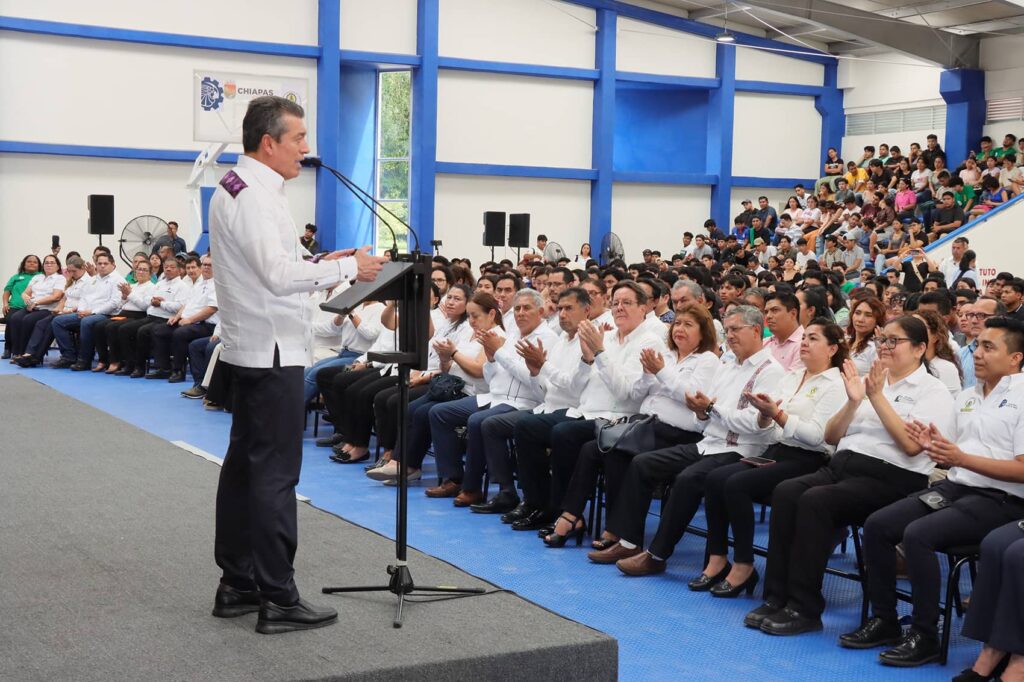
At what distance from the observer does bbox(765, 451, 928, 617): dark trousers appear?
14.6ft

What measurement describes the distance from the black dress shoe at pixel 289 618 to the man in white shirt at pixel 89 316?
9588 millimetres

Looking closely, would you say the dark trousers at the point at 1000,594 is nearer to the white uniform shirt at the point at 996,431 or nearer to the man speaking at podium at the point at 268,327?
the white uniform shirt at the point at 996,431

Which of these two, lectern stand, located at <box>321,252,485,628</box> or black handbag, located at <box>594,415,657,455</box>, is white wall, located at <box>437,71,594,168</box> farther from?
lectern stand, located at <box>321,252,485,628</box>

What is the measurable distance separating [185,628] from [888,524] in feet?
8.17

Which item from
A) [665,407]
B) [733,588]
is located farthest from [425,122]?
[733,588]

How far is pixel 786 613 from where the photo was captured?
447 cm

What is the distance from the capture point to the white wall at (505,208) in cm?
2066

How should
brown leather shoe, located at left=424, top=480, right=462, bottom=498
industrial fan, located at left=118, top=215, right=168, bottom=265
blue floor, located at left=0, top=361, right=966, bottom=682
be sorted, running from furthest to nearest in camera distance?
industrial fan, located at left=118, top=215, right=168, bottom=265 < brown leather shoe, located at left=424, top=480, right=462, bottom=498 < blue floor, located at left=0, top=361, right=966, bottom=682

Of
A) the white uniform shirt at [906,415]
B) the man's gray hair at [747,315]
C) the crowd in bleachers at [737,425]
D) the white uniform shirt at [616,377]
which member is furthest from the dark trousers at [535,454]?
the white uniform shirt at [906,415]

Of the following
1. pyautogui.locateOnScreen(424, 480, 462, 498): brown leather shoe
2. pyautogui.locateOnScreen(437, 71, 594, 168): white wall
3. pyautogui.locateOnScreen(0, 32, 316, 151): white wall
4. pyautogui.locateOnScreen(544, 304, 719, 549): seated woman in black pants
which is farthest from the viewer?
pyautogui.locateOnScreen(437, 71, 594, 168): white wall

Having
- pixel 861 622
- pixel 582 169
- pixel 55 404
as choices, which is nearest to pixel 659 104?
pixel 582 169

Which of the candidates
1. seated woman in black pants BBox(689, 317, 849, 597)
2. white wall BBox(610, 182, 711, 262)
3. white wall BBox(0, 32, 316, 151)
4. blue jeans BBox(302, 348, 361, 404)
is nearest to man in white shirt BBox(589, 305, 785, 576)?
seated woman in black pants BBox(689, 317, 849, 597)

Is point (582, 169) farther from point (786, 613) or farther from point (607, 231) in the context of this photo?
point (786, 613)

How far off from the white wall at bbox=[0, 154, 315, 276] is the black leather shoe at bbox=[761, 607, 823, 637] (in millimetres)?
14052
